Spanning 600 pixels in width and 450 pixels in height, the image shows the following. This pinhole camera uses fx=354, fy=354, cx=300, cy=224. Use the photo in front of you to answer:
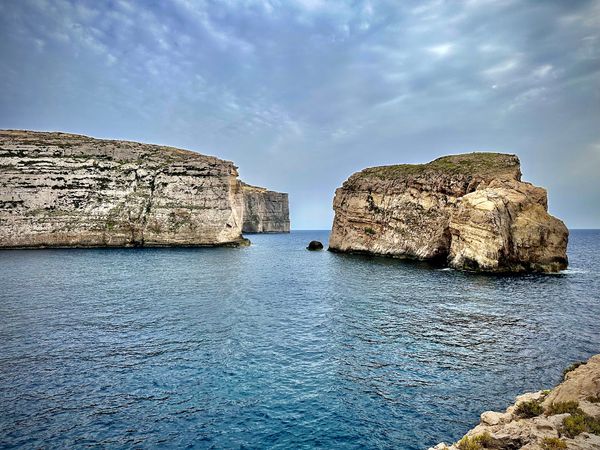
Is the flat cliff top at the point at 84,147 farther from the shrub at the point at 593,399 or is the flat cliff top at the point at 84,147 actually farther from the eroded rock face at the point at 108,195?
the shrub at the point at 593,399

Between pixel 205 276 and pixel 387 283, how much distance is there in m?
27.6

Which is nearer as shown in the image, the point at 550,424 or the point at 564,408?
the point at 550,424

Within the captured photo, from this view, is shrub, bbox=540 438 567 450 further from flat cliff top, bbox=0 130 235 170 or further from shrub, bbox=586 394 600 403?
flat cliff top, bbox=0 130 235 170

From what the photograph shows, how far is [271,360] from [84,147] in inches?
4013

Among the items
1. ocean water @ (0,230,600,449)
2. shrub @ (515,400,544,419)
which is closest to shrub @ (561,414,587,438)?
shrub @ (515,400,544,419)

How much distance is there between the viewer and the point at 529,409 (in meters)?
13.4

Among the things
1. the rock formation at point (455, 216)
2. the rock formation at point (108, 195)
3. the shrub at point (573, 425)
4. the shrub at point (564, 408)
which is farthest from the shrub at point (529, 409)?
the rock formation at point (108, 195)

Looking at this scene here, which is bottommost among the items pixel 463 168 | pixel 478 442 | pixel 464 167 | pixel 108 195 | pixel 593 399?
pixel 478 442

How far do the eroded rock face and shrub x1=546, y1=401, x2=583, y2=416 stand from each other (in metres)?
99.1

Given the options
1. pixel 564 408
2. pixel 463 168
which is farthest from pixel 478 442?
pixel 463 168

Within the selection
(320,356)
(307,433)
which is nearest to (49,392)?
(307,433)

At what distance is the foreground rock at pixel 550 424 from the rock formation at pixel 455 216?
50610 mm

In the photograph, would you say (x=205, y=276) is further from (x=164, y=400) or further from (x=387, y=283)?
(x=164, y=400)

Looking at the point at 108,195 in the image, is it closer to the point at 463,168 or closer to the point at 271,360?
the point at 463,168
